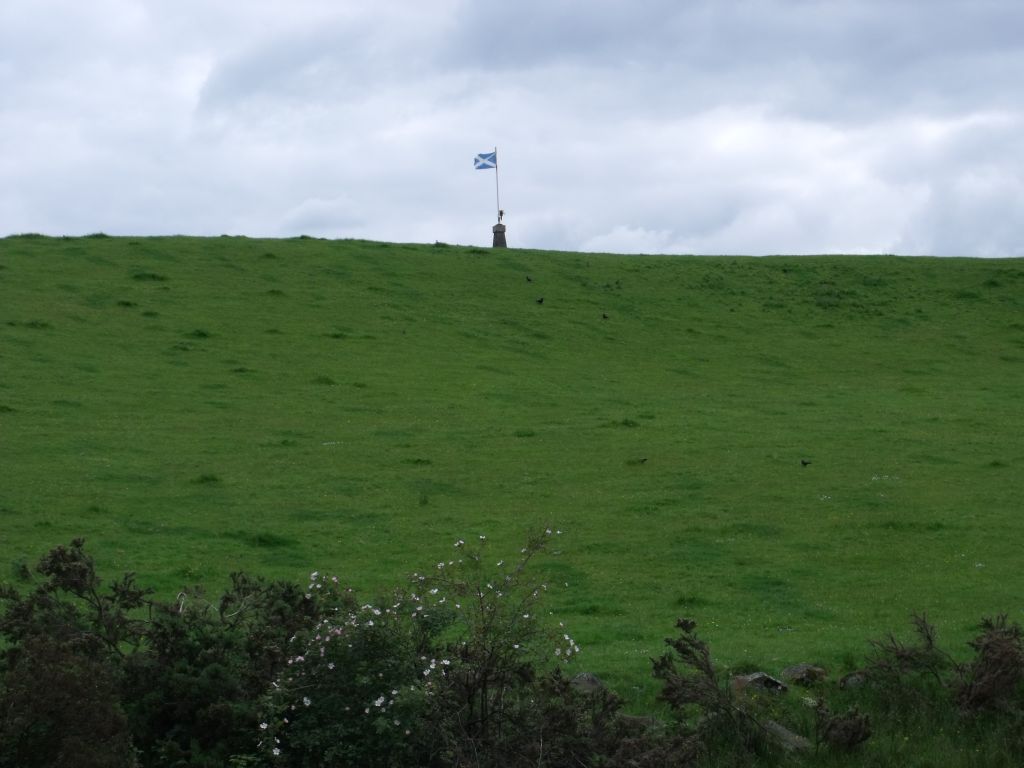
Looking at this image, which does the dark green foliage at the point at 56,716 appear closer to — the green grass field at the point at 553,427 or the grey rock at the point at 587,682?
the grey rock at the point at 587,682

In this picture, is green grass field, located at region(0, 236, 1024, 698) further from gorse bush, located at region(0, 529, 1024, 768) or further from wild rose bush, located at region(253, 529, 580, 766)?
wild rose bush, located at region(253, 529, 580, 766)

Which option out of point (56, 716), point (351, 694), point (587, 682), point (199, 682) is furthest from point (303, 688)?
point (587, 682)

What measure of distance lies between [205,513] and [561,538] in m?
6.16

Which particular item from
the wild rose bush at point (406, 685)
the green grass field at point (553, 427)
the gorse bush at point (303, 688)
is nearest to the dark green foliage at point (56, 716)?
the gorse bush at point (303, 688)

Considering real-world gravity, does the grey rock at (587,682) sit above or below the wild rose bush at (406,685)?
below

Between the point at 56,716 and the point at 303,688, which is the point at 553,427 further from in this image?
the point at 56,716

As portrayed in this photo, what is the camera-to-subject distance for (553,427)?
27.9 m

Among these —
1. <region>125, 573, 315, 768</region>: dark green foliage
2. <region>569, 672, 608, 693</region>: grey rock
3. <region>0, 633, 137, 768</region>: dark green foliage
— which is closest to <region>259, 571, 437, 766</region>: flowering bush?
<region>125, 573, 315, 768</region>: dark green foliage

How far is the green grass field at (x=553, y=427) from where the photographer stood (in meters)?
17.3

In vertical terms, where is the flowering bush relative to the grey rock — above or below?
above

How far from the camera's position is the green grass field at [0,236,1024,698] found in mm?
17281

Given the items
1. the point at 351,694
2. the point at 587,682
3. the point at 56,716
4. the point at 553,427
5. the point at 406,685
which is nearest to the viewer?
the point at 56,716

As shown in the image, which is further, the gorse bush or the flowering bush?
the flowering bush

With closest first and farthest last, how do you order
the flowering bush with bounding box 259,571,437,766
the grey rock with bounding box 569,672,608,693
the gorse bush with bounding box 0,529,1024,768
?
the gorse bush with bounding box 0,529,1024,768 → the flowering bush with bounding box 259,571,437,766 → the grey rock with bounding box 569,672,608,693
